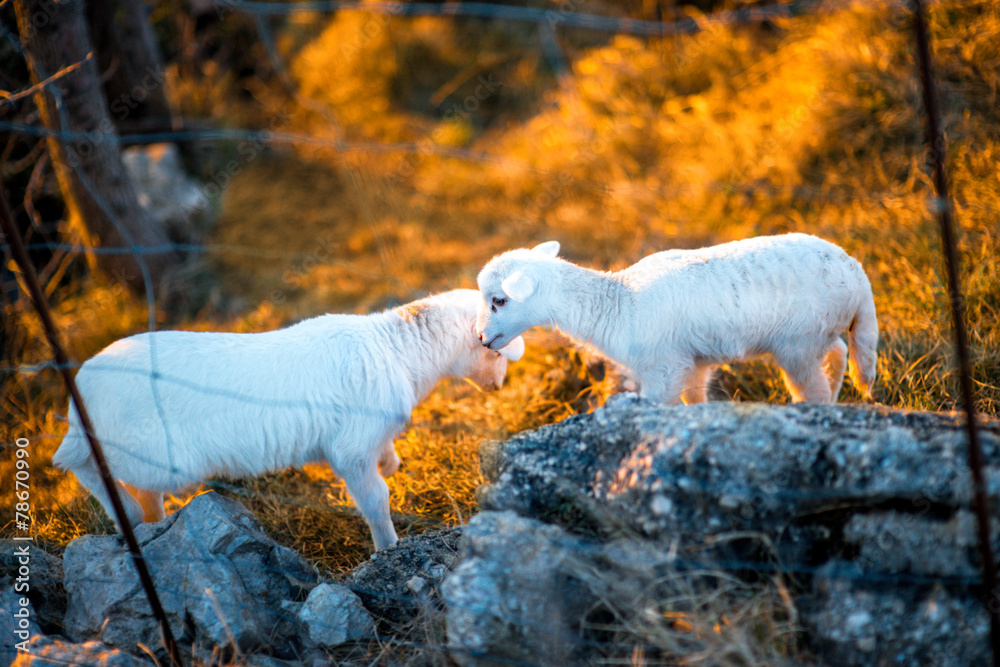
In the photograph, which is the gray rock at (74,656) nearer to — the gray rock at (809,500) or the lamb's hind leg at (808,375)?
the gray rock at (809,500)

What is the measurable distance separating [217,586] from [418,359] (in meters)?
1.39

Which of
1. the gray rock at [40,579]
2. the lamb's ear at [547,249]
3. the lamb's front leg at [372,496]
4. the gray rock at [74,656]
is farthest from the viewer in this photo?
the lamb's ear at [547,249]

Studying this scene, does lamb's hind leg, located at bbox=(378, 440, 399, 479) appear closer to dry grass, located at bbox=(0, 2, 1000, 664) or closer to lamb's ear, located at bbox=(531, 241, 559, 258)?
dry grass, located at bbox=(0, 2, 1000, 664)

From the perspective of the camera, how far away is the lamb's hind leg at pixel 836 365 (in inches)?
137

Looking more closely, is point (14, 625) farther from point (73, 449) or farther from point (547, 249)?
point (547, 249)

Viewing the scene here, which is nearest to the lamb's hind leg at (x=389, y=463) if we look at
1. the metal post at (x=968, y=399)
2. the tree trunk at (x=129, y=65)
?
the metal post at (x=968, y=399)

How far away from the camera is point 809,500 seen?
215 centimetres

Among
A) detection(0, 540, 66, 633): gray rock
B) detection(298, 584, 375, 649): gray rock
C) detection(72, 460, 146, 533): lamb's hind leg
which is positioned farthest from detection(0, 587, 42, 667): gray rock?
detection(298, 584, 375, 649): gray rock

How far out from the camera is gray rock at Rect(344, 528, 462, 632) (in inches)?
109

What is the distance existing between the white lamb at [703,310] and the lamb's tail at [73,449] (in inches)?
77.5

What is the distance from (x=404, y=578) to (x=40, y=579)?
1.69 meters

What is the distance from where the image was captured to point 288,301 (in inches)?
266

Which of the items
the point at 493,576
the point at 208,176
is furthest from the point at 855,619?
the point at 208,176

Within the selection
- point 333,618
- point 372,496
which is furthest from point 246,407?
point 333,618
